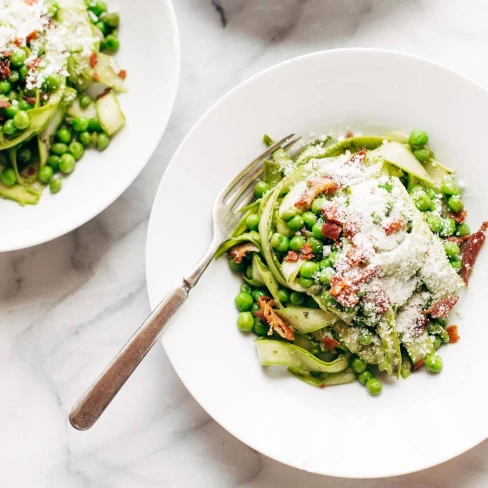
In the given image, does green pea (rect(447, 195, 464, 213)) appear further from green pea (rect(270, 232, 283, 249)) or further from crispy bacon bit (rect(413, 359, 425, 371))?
green pea (rect(270, 232, 283, 249))

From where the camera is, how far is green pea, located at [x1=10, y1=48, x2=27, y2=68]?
135 inches

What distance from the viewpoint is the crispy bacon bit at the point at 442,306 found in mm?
3277

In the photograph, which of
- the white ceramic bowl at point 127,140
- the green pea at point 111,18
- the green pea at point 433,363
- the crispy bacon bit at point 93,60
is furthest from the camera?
the green pea at point 111,18

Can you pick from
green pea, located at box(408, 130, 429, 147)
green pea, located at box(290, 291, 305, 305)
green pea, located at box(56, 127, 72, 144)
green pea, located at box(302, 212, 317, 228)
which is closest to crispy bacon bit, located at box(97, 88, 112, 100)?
green pea, located at box(56, 127, 72, 144)

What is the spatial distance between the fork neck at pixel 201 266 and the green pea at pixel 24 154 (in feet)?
4.41

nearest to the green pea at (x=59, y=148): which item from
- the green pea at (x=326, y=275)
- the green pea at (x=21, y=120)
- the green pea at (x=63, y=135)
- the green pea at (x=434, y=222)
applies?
the green pea at (x=63, y=135)

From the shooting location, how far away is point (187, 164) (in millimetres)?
3293

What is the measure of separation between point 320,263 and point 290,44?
1622mm

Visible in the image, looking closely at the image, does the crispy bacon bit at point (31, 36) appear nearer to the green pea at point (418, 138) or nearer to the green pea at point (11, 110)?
the green pea at point (11, 110)

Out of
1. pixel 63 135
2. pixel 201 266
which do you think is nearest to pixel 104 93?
pixel 63 135

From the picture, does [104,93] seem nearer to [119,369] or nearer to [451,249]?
[119,369]

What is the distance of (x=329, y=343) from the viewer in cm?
331

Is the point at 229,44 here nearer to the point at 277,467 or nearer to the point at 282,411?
the point at 282,411

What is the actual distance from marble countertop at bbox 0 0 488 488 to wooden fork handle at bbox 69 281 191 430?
2.02 ft
